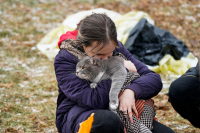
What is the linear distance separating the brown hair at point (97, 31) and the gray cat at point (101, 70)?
0.22 meters

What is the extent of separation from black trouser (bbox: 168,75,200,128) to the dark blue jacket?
0.27m

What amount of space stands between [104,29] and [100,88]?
0.57 m

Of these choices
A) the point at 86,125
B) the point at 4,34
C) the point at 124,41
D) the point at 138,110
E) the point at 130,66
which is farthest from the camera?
the point at 4,34

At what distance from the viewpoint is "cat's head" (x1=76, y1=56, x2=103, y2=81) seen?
2.23 m

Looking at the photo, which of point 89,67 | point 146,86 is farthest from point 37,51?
point 146,86

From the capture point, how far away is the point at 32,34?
24.2 ft

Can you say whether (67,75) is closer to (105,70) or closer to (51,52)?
(105,70)

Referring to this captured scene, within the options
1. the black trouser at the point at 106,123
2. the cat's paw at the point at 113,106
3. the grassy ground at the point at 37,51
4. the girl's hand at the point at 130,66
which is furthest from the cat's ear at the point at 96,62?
the grassy ground at the point at 37,51

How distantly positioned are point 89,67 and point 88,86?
0.73 feet

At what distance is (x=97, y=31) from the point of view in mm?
2057

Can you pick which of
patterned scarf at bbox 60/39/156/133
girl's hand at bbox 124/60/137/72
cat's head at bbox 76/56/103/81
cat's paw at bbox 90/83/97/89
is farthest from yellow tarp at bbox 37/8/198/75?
cat's paw at bbox 90/83/97/89

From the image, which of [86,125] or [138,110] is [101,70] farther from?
[86,125]

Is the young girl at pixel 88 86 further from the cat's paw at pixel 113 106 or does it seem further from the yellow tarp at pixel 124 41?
the yellow tarp at pixel 124 41

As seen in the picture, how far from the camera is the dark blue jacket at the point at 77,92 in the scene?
2.03 m
